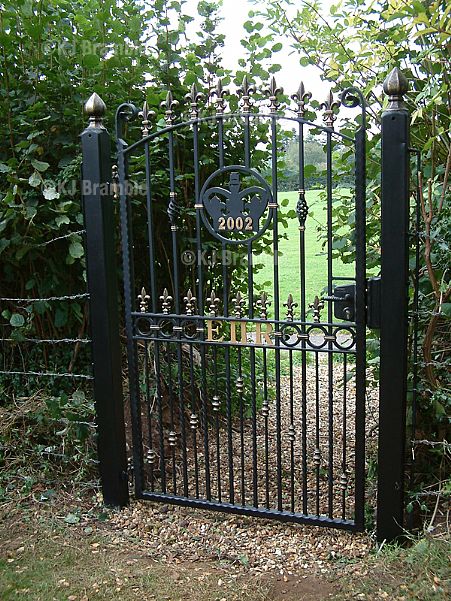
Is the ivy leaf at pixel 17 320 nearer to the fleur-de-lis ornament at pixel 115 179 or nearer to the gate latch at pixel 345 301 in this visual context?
the fleur-de-lis ornament at pixel 115 179

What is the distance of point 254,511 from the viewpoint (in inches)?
139

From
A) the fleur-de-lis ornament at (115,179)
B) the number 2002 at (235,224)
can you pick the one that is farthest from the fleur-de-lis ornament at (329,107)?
the fleur-de-lis ornament at (115,179)

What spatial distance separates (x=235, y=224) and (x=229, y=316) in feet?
2.82

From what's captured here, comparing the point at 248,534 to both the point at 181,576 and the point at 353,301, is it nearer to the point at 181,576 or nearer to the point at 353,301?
the point at 181,576

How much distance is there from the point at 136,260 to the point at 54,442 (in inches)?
51.3

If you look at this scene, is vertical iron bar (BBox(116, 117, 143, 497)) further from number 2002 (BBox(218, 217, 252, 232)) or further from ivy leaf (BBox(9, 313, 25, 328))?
ivy leaf (BBox(9, 313, 25, 328))

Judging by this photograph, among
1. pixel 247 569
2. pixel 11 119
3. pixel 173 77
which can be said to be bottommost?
pixel 247 569

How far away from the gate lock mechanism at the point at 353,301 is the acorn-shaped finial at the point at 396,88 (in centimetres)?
75

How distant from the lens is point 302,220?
319cm

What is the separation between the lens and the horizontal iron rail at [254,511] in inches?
132

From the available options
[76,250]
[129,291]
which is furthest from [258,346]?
[76,250]

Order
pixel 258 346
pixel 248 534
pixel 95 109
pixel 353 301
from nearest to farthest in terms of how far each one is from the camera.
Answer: pixel 353 301 → pixel 258 346 → pixel 95 109 → pixel 248 534

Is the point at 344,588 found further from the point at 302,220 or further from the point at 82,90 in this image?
the point at 82,90

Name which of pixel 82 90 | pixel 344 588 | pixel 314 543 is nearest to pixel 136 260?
pixel 82 90
